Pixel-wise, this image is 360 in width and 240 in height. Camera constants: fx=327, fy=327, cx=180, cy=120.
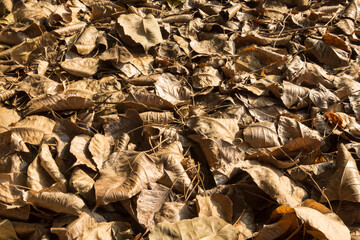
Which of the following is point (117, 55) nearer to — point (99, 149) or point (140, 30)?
point (140, 30)

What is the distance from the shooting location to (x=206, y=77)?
179 cm

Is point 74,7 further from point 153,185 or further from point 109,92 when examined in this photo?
point 153,185

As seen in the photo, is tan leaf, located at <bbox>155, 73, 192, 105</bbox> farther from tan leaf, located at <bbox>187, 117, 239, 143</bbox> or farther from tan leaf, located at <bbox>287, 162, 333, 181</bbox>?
tan leaf, located at <bbox>287, 162, 333, 181</bbox>

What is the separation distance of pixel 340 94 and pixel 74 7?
1786mm

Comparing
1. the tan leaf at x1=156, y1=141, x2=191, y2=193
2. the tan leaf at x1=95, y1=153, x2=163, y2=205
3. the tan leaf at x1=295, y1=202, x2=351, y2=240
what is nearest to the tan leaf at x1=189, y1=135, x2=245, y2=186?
the tan leaf at x1=156, y1=141, x2=191, y2=193

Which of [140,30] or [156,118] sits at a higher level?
[140,30]

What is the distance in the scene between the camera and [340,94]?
1.75 meters

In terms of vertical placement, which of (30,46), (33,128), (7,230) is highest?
(30,46)

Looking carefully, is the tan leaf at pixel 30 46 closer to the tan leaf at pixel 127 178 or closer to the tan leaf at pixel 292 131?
the tan leaf at pixel 127 178

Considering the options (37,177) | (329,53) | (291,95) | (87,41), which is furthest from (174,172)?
(329,53)

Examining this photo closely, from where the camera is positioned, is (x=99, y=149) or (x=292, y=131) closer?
(x=99, y=149)

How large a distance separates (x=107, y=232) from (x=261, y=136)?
0.77m

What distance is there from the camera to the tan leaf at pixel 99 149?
1337 mm

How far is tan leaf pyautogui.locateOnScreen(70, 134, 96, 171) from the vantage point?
1305mm
